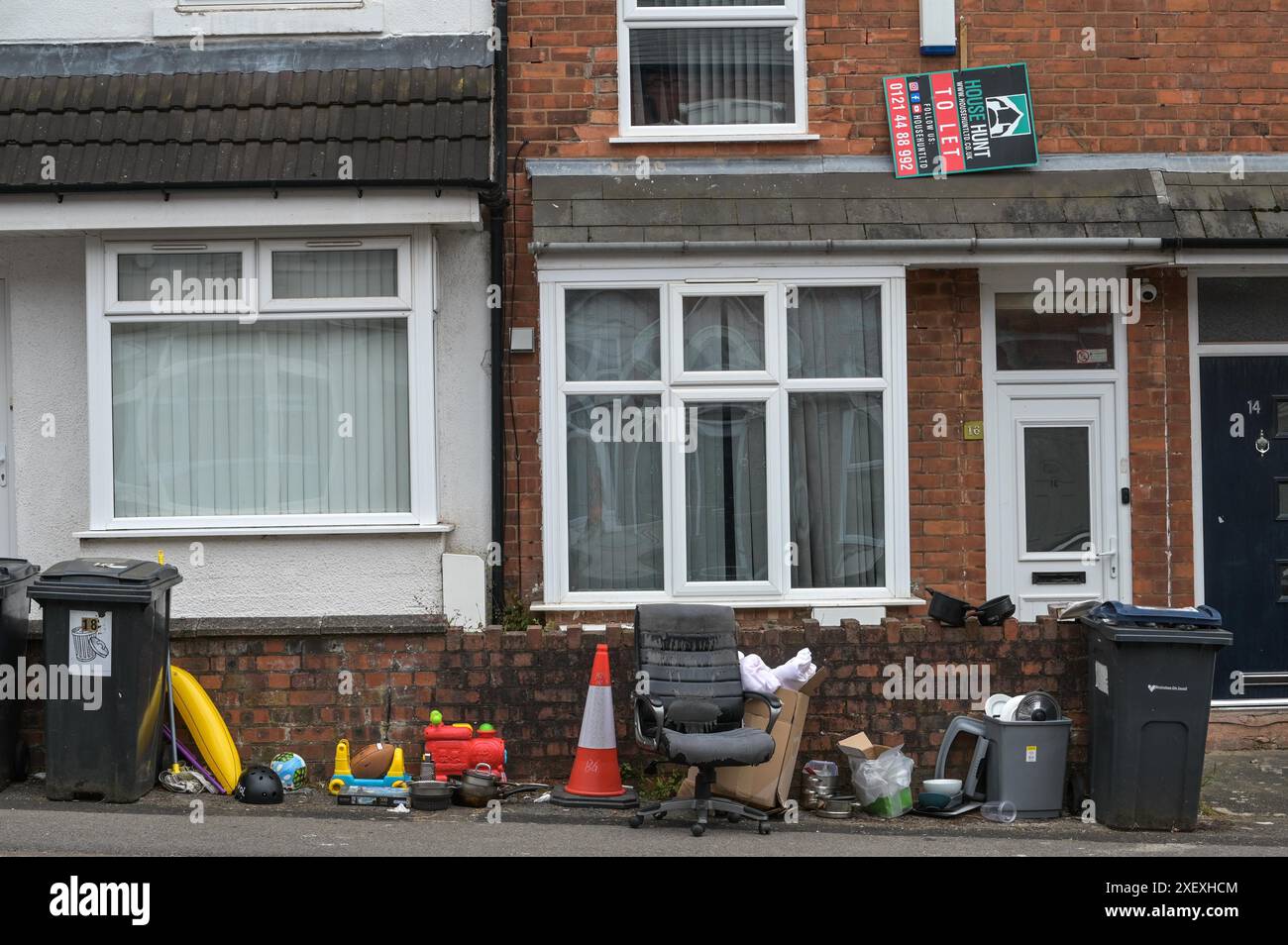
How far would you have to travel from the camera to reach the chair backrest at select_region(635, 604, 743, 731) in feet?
26.7

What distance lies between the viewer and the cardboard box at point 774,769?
8.09m

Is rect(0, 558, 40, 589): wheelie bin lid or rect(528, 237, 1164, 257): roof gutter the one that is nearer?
rect(0, 558, 40, 589): wheelie bin lid

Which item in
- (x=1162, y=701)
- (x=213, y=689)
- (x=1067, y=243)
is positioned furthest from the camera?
(x=1067, y=243)

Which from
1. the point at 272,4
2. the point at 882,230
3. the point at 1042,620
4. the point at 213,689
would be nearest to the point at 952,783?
the point at 1042,620

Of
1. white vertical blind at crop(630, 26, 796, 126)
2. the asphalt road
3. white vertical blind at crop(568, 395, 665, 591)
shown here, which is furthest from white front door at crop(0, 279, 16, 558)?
white vertical blind at crop(630, 26, 796, 126)

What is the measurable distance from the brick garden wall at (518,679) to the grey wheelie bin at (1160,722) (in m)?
0.57

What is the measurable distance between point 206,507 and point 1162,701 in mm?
5558

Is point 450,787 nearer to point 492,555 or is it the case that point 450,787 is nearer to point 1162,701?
point 492,555

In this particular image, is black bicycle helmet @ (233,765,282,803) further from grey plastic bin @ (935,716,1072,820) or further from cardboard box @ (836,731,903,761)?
grey plastic bin @ (935,716,1072,820)

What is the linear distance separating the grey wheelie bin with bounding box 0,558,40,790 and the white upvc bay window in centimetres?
294

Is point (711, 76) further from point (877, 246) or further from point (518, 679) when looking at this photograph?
point (518, 679)

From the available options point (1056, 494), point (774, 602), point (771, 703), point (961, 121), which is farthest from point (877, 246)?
point (771, 703)

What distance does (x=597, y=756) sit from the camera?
828cm

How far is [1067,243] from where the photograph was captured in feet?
30.2
